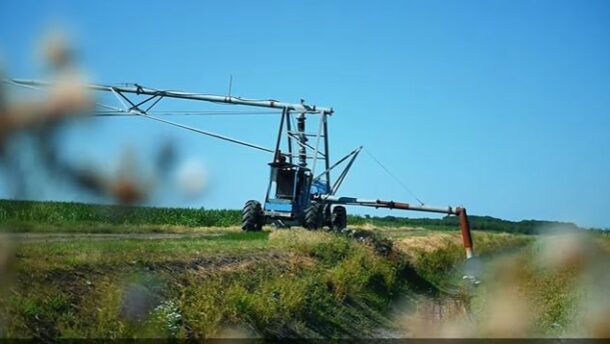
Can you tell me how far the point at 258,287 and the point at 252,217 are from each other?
40.4ft

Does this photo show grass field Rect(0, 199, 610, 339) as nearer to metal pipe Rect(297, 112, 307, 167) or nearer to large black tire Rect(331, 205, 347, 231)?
metal pipe Rect(297, 112, 307, 167)

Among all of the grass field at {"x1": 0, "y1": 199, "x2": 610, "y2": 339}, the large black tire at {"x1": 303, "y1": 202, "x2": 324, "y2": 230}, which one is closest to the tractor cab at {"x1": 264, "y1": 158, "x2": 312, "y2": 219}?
the large black tire at {"x1": 303, "y1": 202, "x2": 324, "y2": 230}

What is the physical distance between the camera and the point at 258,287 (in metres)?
12.6

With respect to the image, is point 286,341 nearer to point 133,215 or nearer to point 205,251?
point 205,251

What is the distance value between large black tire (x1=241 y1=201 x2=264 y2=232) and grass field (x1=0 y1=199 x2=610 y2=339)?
4.78 meters

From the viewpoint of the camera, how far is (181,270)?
36.5 feet

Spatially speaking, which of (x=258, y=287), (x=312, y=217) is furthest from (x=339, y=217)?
(x=258, y=287)

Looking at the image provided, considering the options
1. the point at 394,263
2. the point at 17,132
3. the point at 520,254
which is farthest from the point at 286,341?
the point at 394,263

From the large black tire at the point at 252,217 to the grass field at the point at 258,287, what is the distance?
15.7 ft

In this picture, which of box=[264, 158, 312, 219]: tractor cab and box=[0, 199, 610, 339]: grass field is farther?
box=[264, 158, 312, 219]: tractor cab

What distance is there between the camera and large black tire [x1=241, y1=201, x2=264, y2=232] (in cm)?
2483

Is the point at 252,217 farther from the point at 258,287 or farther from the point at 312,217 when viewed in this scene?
the point at 258,287

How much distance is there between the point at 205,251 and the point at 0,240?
1058 centimetres

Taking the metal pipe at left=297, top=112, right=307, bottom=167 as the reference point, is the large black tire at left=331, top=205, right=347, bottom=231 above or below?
below
